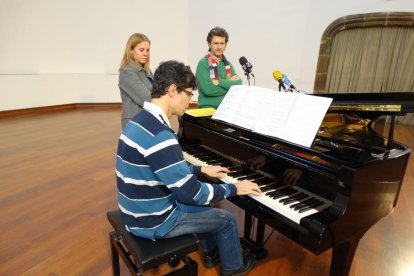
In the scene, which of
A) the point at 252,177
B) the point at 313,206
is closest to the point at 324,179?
the point at 313,206

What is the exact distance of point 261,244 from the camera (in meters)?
2.06

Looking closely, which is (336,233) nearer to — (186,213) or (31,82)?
(186,213)

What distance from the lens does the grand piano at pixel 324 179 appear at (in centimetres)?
119

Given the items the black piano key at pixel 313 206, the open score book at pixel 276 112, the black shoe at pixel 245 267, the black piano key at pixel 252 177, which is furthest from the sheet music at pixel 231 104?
the black shoe at pixel 245 267

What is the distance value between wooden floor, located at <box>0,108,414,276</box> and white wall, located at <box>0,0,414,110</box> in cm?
284

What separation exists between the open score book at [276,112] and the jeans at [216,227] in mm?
542

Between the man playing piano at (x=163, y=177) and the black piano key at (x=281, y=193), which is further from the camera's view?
the black piano key at (x=281, y=193)

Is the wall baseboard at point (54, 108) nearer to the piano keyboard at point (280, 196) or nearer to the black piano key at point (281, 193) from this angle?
the piano keyboard at point (280, 196)

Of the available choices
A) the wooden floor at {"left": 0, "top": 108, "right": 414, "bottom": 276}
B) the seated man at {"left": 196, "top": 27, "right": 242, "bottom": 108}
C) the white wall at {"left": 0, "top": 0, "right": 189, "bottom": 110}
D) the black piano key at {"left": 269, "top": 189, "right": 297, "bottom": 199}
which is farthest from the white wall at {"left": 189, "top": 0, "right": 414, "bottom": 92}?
the black piano key at {"left": 269, "top": 189, "right": 297, "bottom": 199}

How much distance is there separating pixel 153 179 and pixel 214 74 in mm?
1583

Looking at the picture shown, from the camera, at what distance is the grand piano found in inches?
47.0

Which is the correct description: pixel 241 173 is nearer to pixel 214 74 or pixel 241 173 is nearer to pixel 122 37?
pixel 214 74

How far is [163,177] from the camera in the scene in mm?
1232

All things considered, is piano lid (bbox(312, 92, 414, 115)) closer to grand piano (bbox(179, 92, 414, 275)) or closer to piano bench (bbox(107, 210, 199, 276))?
grand piano (bbox(179, 92, 414, 275))
